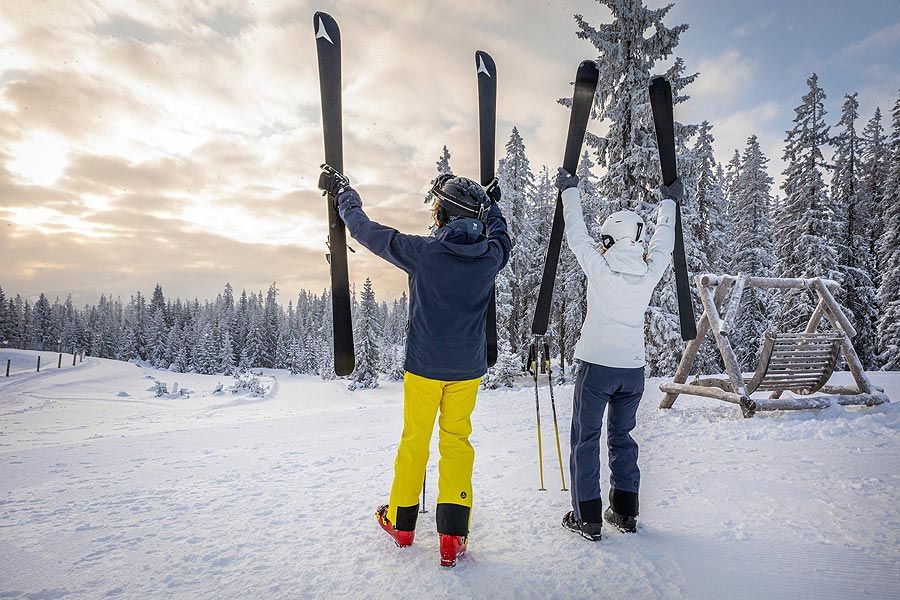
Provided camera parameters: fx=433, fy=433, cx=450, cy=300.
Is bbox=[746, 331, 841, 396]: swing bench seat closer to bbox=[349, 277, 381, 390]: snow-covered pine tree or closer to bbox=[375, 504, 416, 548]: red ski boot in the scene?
bbox=[375, 504, 416, 548]: red ski boot

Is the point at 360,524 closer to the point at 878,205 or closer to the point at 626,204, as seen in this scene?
the point at 626,204

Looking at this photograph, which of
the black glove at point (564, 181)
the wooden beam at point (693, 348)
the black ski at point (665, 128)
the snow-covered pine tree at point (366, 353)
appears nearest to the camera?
the black glove at point (564, 181)

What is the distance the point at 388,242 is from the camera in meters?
3.06

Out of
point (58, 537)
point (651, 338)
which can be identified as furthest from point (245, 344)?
point (58, 537)

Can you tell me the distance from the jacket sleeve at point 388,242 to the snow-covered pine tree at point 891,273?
27.2 m

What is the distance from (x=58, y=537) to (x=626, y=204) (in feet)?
53.4

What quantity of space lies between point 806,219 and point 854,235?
4386 mm

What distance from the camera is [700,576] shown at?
8.57ft

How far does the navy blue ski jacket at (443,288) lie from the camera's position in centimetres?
302

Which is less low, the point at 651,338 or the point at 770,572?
the point at 651,338

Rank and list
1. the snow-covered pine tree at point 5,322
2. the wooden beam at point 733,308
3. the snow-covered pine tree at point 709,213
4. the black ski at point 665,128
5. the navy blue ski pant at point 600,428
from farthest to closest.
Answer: the snow-covered pine tree at point 5,322 → the snow-covered pine tree at point 709,213 → the wooden beam at point 733,308 → the black ski at point 665,128 → the navy blue ski pant at point 600,428

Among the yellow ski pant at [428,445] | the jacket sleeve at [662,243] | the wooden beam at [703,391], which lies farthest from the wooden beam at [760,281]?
the yellow ski pant at [428,445]

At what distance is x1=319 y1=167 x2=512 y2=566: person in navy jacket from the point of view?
300 cm

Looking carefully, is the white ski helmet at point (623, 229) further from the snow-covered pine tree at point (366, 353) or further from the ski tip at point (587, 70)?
the snow-covered pine tree at point (366, 353)
